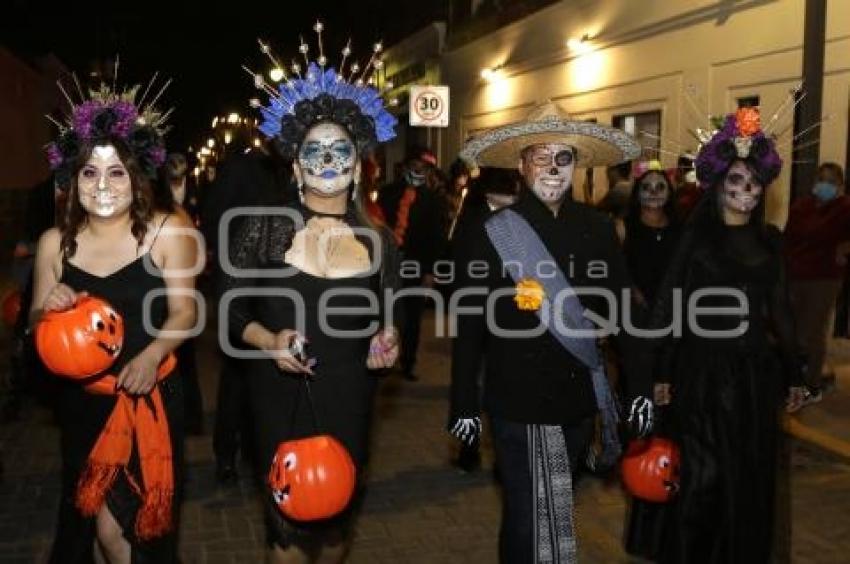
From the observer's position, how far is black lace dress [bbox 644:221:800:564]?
4.64 m

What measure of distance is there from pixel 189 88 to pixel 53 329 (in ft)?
176

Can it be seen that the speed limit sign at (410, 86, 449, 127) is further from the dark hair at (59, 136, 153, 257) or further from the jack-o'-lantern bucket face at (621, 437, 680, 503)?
the dark hair at (59, 136, 153, 257)

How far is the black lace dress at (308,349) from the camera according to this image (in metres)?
3.84

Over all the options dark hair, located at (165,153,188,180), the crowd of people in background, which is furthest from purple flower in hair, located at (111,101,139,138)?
dark hair, located at (165,153,188,180)

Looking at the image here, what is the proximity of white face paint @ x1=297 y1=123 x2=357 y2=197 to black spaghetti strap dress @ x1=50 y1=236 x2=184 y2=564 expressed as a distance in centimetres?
74

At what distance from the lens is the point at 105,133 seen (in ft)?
13.3

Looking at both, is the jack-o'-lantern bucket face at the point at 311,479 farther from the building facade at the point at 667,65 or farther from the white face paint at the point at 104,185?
the building facade at the point at 667,65

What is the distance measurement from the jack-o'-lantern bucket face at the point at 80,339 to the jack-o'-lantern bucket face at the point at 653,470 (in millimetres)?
2420

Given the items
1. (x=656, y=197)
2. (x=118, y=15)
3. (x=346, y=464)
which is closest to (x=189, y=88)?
(x=118, y=15)

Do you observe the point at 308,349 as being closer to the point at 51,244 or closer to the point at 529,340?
the point at 529,340

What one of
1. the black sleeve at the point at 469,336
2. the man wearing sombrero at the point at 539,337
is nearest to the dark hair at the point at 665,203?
the man wearing sombrero at the point at 539,337

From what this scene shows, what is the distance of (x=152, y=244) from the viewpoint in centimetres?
405

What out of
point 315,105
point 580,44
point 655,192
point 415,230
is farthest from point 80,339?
point 580,44

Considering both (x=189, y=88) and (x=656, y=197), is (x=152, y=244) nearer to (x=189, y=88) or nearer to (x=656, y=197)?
(x=656, y=197)
